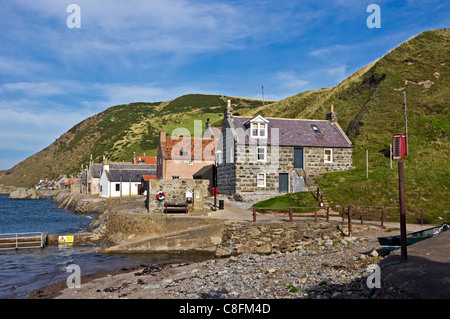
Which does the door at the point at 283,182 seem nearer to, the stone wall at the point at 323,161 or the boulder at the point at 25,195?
the stone wall at the point at 323,161

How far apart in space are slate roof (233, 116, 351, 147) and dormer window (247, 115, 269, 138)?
542mm

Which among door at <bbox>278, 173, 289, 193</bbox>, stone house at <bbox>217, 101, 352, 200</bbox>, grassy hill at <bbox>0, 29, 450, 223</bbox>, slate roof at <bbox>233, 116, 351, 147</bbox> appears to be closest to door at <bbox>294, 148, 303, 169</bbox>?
stone house at <bbox>217, 101, 352, 200</bbox>

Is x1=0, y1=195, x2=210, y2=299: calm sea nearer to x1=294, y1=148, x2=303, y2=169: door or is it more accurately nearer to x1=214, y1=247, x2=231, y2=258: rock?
x1=214, y1=247, x2=231, y2=258: rock

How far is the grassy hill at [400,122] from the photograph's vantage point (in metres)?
31.9

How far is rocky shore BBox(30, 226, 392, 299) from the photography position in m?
13.2

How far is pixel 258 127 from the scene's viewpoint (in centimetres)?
3828

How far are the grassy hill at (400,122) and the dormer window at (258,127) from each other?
7.95 m

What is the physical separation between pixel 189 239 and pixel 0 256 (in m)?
13.4

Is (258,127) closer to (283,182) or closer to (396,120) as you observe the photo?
(283,182)

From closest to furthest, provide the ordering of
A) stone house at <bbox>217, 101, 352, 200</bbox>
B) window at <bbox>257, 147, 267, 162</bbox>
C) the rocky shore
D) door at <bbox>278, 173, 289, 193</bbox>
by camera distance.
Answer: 1. the rocky shore
2. stone house at <bbox>217, 101, 352, 200</bbox>
3. window at <bbox>257, 147, 267, 162</bbox>
4. door at <bbox>278, 173, 289, 193</bbox>

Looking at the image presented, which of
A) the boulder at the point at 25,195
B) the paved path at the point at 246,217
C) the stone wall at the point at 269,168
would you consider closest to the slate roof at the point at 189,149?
the stone wall at the point at 269,168
